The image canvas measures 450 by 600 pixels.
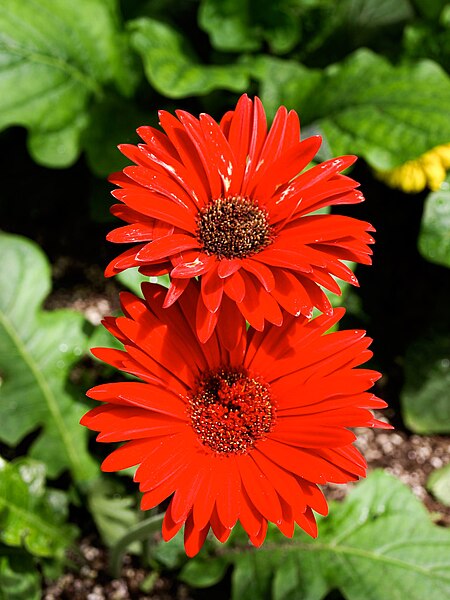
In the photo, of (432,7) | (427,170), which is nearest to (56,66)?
(427,170)

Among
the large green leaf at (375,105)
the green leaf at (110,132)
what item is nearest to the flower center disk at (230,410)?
the large green leaf at (375,105)

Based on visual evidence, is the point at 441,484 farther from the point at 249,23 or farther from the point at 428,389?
the point at 249,23

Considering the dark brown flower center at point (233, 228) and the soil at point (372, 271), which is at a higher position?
the dark brown flower center at point (233, 228)

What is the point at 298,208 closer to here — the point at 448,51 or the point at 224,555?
the point at 224,555

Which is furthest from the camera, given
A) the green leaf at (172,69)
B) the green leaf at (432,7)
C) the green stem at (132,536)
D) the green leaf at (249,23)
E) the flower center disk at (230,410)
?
the green leaf at (432,7)

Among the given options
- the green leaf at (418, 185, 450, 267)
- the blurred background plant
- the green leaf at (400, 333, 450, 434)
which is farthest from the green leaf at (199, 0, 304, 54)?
the green leaf at (400, 333, 450, 434)

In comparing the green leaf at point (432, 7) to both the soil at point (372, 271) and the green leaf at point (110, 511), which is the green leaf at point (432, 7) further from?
the green leaf at point (110, 511)
